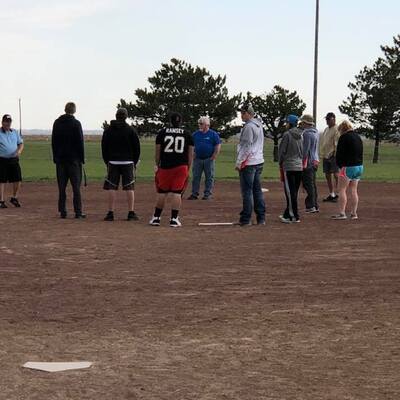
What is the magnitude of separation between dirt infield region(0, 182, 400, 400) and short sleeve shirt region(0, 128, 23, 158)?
14.3ft

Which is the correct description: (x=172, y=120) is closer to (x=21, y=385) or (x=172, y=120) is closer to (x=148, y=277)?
(x=148, y=277)

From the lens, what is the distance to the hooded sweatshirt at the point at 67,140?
46.7 feet

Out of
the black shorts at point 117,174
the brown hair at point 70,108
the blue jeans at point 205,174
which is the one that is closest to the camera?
the black shorts at point 117,174

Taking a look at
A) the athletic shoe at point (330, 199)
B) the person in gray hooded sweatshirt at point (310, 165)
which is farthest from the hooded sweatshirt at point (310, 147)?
the athletic shoe at point (330, 199)

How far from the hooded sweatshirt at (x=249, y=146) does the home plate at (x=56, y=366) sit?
806 cm

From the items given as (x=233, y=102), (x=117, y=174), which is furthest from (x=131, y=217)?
(x=233, y=102)

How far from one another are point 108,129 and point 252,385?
371 inches

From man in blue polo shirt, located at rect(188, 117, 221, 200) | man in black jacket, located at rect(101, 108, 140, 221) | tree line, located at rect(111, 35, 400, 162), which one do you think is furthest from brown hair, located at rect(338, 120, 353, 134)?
tree line, located at rect(111, 35, 400, 162)

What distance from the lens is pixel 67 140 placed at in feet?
46.8

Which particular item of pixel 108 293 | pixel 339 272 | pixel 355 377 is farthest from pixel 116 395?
pixel 339 272

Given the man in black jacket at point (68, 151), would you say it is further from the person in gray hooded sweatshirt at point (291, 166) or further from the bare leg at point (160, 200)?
the person in gray hooded sweatshirt at point (291, 166)

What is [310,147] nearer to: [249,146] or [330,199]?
[330,199]

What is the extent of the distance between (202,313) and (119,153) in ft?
24.3

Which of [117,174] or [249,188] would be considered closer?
[249,188]
